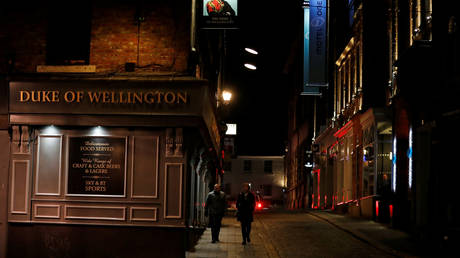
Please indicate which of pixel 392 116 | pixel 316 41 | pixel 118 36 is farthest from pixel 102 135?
pixel 316 41

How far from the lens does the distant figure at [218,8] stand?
1491cm

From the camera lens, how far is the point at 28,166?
47.9ft

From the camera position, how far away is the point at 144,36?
48.1ft

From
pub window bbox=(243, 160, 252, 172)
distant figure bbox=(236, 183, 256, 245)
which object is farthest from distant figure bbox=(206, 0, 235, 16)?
pub window bbox=(243, 160, 252, 172)

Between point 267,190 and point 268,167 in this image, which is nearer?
point 267,190

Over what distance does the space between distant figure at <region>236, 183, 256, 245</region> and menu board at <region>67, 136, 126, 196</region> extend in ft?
14.0

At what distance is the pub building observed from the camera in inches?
558

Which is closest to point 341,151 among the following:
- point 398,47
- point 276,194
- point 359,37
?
point 359,37

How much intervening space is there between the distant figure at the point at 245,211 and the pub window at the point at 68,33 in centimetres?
594

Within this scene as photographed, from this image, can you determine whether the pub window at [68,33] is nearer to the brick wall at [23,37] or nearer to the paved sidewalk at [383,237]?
the brick wall at [23,37]

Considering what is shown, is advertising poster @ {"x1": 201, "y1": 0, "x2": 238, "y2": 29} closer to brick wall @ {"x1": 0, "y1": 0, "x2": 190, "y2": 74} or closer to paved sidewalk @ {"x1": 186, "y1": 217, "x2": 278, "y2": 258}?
brick wall @ {"x1": 0, "y1": 0, "x2": 190, "y2": 74}

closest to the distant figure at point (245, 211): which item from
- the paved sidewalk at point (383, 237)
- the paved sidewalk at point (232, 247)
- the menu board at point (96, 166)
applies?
the paved sidewalk at point (232, 247)

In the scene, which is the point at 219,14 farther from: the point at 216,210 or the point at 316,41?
the point at 316,41

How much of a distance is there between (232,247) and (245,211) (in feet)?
3.93
